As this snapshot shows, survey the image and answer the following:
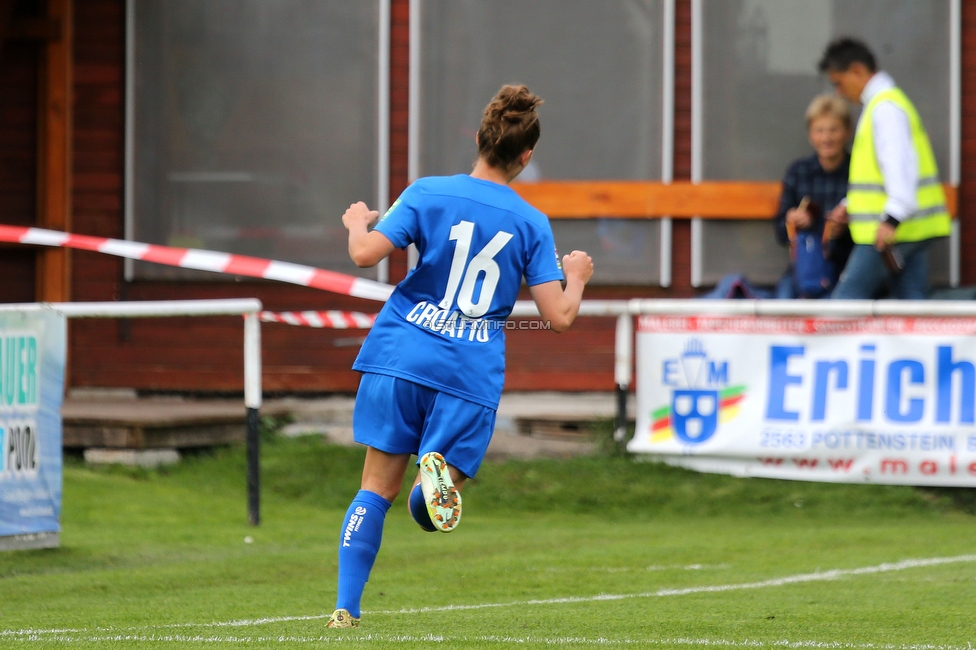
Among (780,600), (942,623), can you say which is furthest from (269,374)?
(942,623)

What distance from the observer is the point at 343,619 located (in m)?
5.05

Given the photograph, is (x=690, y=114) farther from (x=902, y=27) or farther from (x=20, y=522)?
(x=20, y=522)

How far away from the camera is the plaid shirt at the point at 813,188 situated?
10.8 metres

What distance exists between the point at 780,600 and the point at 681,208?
5.69 meters

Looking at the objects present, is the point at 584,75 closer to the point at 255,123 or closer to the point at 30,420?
the point at 255,123

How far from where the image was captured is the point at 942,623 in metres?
5.35

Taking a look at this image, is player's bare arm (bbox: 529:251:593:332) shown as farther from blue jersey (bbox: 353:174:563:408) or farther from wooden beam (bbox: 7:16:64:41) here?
wooden beam (bbox: 7:16:64:41)

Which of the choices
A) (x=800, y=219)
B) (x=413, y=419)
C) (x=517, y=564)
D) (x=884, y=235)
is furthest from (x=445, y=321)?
(x=800, y=219)

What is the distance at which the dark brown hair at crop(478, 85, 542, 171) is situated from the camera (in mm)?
5133

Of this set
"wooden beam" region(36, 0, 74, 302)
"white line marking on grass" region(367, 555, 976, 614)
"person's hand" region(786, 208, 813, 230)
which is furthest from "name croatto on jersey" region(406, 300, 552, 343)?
"wooden beam" region(36, 0, 74, 302)

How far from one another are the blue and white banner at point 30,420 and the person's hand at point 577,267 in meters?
3.23

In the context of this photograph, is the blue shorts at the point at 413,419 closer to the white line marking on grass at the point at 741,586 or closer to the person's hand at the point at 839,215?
the white line marking on grass at the point at 741,586

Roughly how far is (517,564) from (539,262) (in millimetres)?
2446

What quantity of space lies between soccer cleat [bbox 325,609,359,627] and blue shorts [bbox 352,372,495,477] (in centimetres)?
56
